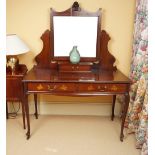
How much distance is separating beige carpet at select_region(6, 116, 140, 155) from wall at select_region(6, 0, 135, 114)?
778mm

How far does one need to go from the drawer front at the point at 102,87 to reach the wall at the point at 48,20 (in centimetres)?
65

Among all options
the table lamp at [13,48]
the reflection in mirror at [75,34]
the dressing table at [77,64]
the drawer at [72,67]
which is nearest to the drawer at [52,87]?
the dressing table at [77,64]

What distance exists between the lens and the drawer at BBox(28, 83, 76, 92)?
2.21 m

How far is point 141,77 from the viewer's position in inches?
87.7

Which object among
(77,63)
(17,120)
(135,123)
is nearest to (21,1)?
(77,63)

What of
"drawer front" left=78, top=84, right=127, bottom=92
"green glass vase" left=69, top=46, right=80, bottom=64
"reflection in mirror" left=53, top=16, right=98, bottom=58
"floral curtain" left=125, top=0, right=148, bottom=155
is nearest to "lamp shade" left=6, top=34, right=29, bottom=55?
"reflection in mirror" left=53, top=16, right=98, bottom=58

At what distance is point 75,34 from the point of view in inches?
102

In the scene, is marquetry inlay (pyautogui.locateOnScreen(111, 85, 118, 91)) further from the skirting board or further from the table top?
the skirting board

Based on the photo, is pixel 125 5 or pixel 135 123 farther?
pixel 125 5

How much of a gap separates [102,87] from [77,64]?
445 mm

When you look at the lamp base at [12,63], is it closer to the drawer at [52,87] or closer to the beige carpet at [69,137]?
the drawer at [52,87]

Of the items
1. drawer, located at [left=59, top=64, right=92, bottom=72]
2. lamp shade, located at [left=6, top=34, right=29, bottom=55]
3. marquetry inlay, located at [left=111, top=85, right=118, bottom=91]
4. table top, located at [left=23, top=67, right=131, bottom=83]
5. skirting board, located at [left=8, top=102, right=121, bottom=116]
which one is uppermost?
lamp shade, located at [left=6, top=34, right=29, bottom=55]

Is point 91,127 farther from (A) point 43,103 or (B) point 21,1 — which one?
(B) point 21,1
